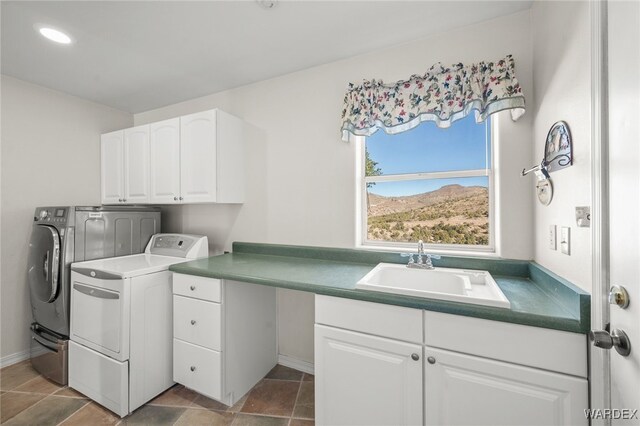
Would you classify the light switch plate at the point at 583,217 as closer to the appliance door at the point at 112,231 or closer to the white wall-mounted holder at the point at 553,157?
the white wall-mounted holder at the point at 553,157

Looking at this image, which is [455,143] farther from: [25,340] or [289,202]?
[25,340]

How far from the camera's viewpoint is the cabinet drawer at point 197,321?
1.73m

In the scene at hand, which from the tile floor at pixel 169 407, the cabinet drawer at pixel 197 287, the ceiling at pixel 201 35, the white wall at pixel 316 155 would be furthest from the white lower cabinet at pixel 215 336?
the ceiling at pixel 201 35

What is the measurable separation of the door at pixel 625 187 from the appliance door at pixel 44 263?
Result: 302cm

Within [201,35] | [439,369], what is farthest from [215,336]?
[201,35]

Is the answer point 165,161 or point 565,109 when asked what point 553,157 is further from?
point 165,161

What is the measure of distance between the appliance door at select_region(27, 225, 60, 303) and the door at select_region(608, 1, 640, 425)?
3.02 metres

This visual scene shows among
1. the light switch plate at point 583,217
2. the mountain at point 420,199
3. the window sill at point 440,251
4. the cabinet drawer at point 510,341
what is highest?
the mountain at point 420,199

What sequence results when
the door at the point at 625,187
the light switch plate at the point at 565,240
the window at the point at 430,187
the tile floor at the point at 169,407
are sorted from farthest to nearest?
1. the window at the point at 430,187
2. the tile floor at the point at 169,407
3. the light switch plate at the point at 565,240
4. the door at the point at 625,187

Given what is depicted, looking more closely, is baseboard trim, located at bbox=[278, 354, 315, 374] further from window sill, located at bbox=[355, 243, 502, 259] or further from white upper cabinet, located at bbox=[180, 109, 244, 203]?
white upper cabinet, located at bbox=[180, 109, 244, 203]

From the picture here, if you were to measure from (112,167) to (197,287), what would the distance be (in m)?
1.85

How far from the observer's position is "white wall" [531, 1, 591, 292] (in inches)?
39.2

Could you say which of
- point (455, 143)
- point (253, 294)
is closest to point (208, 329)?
point (253, 294)

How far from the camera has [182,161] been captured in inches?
90.6
